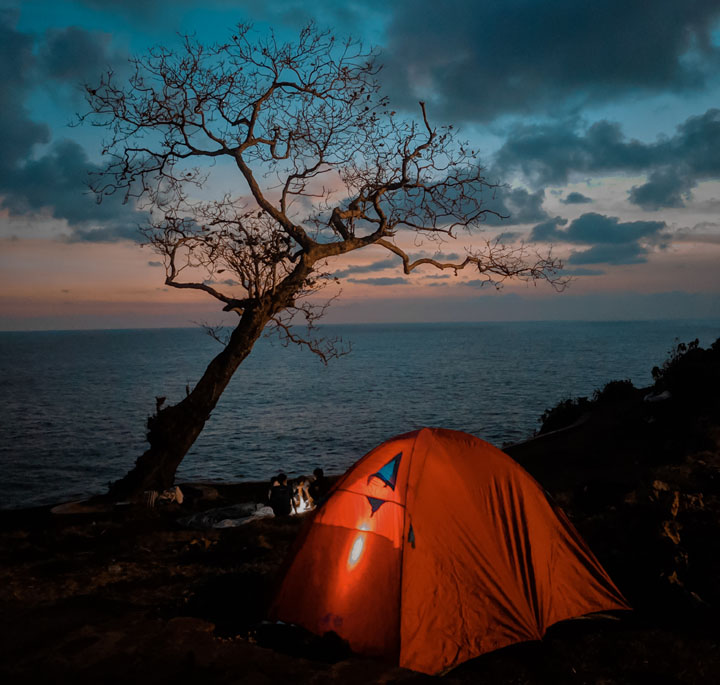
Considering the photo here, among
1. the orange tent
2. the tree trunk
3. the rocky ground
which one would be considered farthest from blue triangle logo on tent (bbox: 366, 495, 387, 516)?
the tree trunk

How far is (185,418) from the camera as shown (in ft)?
45.5

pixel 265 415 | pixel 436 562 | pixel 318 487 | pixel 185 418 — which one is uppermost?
pixel 185 418

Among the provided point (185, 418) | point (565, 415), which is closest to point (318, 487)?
point (185, 418)

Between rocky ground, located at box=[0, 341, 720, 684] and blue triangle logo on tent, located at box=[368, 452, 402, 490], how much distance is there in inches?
78.2

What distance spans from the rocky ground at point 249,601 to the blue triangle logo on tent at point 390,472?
6.52 ft

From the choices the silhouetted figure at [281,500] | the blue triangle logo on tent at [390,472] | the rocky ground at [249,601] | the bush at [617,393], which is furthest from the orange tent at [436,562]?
the bush at [617,393]

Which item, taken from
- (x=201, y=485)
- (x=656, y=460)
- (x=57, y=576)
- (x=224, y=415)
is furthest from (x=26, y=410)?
(x=656, y=460)

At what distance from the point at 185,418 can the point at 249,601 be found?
23.2ft

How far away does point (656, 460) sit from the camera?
1502 cm

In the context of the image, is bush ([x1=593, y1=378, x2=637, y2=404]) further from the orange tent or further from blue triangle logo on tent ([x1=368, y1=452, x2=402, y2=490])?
blue triangle logo on tent ([x1=368, y1=452, x2=402, y2=490])

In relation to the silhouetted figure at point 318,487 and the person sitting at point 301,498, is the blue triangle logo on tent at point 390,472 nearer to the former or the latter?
the person sitting at point 301,498

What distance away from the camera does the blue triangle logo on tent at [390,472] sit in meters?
6.82

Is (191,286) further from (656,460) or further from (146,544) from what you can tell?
(656,460)

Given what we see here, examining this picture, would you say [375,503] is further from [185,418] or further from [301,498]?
[185,418]
